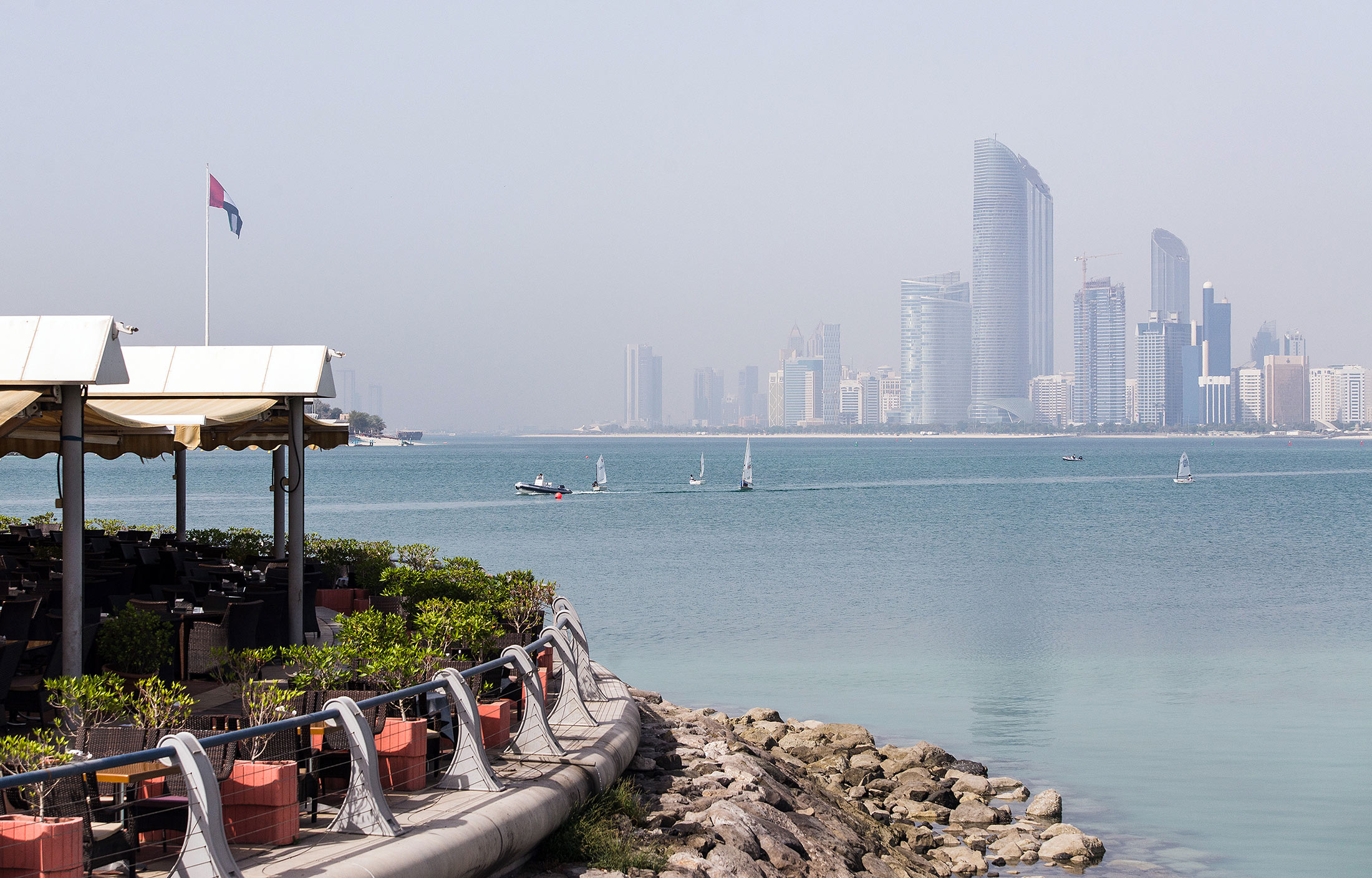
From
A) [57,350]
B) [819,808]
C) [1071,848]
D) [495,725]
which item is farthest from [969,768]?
[57,350]

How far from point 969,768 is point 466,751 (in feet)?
27.7

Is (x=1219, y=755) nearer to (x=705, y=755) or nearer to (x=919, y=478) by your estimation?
(x=705, y=755)

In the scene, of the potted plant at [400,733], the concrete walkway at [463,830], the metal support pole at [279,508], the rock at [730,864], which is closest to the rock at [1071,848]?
the rock at [730,864]

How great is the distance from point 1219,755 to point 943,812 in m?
5.44

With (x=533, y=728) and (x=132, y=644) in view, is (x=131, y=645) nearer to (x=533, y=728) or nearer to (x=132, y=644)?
(x=132, y=644)

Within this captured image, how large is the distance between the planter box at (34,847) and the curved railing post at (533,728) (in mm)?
3442

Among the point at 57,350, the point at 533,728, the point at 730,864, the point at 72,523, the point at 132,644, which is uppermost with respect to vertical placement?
the point at 57,350

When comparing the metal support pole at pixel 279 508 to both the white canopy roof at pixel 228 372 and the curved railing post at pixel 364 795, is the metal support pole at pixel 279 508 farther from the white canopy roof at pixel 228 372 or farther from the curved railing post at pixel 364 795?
the curved railing post at pixel 364 795

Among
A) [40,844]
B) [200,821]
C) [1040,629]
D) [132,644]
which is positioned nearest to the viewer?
[40,844]

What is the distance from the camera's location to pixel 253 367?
11.2 meters

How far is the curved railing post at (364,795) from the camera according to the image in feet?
20.0

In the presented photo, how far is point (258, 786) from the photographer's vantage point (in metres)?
5.84

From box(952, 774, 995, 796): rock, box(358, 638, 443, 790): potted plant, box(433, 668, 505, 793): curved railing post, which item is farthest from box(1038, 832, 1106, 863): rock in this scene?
box(358, 638, 443, 790): potted plant

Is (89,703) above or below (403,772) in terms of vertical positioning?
above
